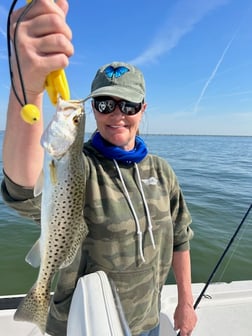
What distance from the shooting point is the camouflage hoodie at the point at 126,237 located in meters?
1.76

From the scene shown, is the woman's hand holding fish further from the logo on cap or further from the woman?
the logo on cap

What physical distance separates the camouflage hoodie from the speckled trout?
6.9 inches

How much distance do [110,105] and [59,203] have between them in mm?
694

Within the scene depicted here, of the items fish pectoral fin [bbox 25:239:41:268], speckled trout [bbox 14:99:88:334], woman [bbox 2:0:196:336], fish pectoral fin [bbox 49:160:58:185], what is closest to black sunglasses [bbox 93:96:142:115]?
woman [bbox 2:0:196:336]

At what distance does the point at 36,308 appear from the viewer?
1.61m

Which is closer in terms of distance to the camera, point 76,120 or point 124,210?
point 76,120

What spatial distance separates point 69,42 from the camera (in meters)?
1.07

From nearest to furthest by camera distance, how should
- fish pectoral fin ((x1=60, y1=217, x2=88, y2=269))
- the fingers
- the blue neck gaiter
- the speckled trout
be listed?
1. the fingers
2. the speckled trout
3. fish pectoral fin ((x1=60, y1=217, x2=88, y2=269))
4. the blue neck gaiter

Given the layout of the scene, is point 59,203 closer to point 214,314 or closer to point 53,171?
point 53,171

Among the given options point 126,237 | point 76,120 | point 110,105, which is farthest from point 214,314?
point 76,120

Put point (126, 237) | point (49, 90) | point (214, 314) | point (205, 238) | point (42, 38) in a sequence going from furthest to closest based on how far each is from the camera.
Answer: point (205, 238), point (214, 314), point (126, 237), point (49, 90), point (42, 38)

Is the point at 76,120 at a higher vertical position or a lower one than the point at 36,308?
higher

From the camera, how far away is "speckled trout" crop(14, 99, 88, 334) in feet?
4.35

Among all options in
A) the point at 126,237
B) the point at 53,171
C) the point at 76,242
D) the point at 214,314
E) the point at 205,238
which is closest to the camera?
the point at 53,171
